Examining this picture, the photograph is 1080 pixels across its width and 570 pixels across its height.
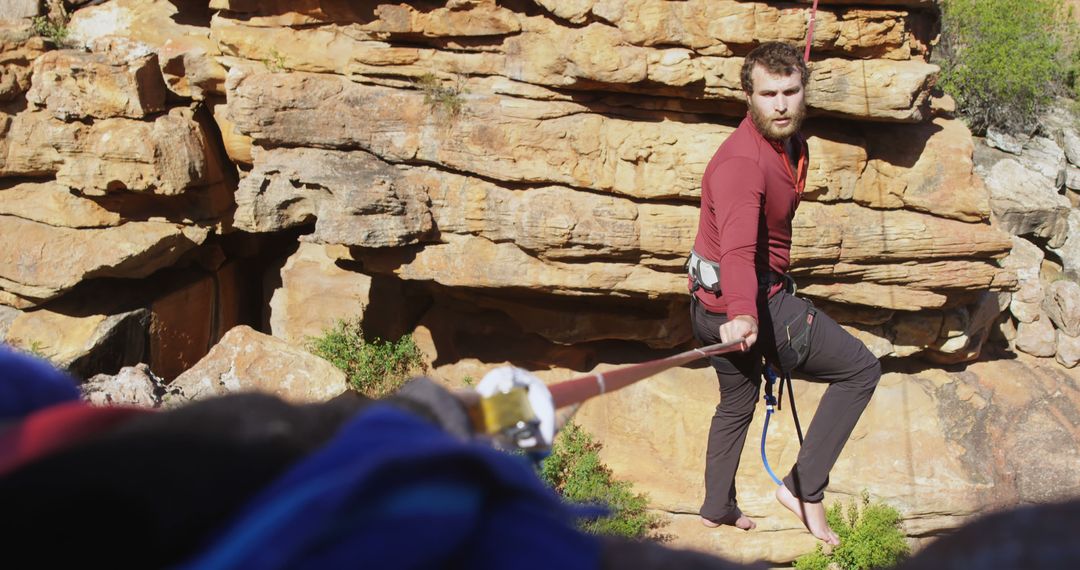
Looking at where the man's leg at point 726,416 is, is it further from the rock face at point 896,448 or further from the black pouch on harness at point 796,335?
the rock face at point 896,448

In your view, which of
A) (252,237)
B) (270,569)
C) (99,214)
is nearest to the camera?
(270,569)

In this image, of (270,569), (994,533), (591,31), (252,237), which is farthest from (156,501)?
(252,237)

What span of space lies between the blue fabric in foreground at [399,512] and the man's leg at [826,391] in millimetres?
2677

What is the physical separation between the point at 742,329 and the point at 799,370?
745mm

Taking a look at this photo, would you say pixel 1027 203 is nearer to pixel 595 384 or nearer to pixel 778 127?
pixel 778 127

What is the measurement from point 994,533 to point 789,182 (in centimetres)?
265

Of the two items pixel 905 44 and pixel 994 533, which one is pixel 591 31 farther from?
pixel 994 533

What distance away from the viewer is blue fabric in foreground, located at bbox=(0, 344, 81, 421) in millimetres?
804

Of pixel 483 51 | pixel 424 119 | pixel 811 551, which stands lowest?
pixel 811 551

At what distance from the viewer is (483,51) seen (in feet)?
18.7

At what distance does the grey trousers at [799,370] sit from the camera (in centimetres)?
330

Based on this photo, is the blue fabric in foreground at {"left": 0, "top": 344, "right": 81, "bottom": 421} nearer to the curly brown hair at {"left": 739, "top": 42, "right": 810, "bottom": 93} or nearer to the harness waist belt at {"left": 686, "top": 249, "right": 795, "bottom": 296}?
the harness waist belt at {"left": 686, "top": 249, "right": 795, "bottom": 296}

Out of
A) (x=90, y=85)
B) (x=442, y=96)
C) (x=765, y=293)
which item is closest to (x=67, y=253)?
(x=90, y=85)

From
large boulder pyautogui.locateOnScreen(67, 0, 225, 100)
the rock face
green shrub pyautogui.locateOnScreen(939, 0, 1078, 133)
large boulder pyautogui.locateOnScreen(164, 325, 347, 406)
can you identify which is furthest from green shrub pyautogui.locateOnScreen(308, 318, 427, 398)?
green shrub pyautogui.locateOnScreen(939, 0, 1078, 133)
